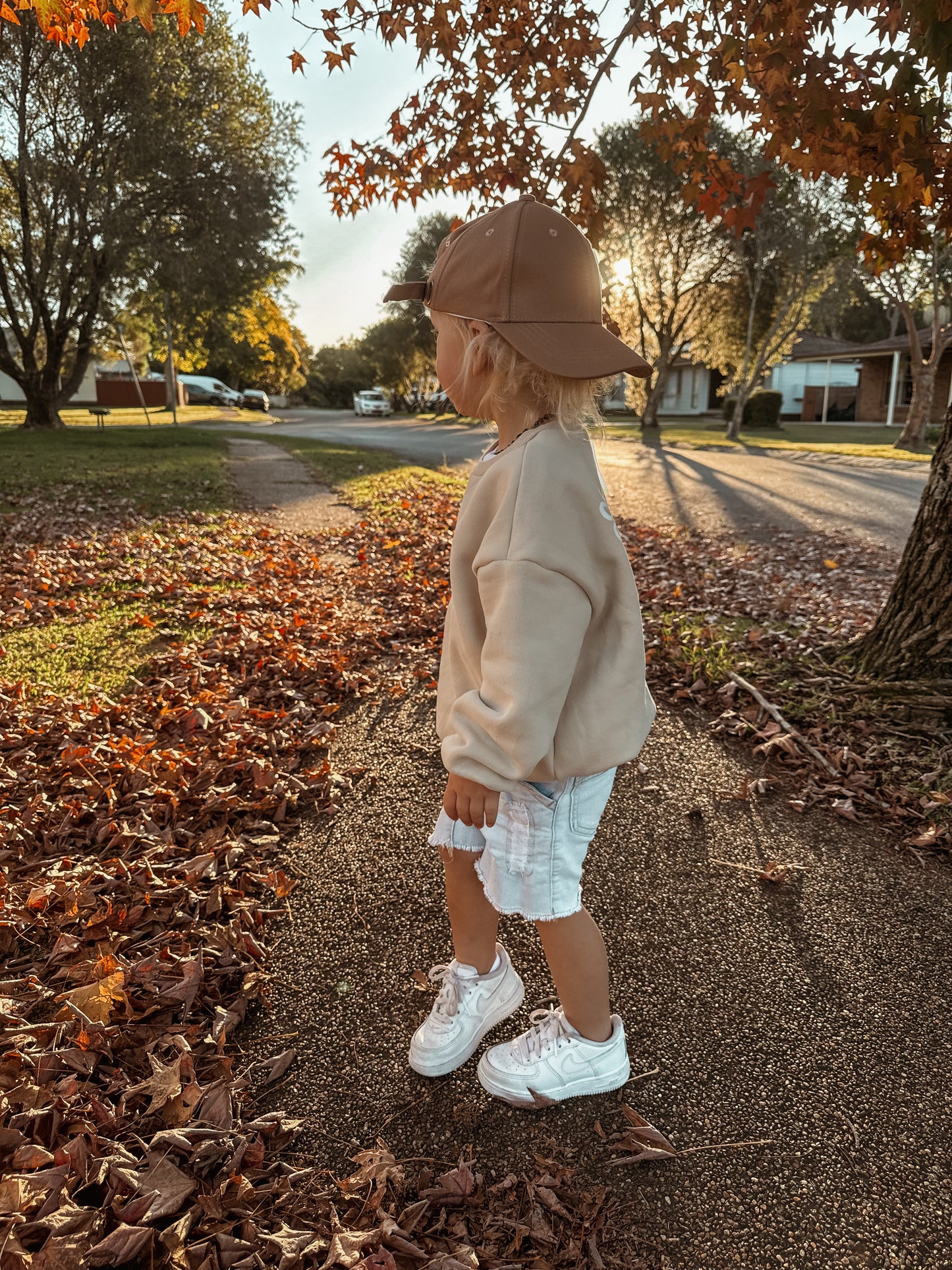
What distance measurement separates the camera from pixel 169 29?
53.0ft

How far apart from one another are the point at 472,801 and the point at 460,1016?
809mm

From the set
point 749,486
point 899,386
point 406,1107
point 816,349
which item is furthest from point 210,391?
point 406,1107

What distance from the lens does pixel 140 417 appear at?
112ft

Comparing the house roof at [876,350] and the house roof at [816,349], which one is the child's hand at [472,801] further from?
the house roof at [816,349]

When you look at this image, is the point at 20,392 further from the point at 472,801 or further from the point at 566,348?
the point at 472,801

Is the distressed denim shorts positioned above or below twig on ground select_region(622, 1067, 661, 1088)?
above

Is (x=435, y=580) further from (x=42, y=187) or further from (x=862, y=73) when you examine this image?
(x=42, y=187)

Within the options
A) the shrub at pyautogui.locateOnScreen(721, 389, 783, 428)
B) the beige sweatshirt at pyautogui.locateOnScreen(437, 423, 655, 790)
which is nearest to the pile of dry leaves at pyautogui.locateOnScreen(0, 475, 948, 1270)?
the beige sweatshirt at pyautogui.locateOnScreen(437, 423, 655, 790)

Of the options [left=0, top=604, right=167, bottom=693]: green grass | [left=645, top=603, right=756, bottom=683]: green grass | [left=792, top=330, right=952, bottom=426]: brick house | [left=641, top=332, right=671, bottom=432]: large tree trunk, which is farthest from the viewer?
[left=792, top=330, right=952, bottom=426]: brick house

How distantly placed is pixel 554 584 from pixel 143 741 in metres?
2.84

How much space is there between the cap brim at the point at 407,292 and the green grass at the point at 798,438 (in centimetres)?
1818

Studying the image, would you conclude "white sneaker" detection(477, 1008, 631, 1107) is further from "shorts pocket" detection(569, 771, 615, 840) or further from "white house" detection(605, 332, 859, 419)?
"white house" detection(605, 332, 859, 419)

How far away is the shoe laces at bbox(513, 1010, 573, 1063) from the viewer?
6.37 feet

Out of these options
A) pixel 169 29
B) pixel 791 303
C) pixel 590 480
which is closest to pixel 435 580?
pixel 590 480
